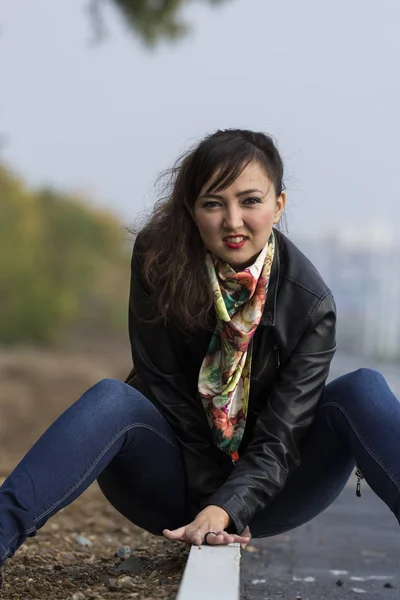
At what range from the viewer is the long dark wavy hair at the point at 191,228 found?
10.1 ft

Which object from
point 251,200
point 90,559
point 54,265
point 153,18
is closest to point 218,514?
point 251,200

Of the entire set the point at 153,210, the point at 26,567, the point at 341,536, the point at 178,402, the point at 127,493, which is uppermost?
the point at 153,210

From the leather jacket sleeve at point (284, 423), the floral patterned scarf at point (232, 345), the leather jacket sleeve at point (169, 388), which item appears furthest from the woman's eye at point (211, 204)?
the leather jacket sleeve at point (284, 423)

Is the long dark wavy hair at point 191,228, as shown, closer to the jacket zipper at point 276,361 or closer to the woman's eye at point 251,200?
the woman's eye at point 251,200

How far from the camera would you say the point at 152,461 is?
3.09 m

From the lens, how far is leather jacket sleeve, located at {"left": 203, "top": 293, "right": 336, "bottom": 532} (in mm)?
2926

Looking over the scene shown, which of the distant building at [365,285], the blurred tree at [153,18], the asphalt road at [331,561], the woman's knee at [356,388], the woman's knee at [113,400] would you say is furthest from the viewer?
A: the distant building at [365,285]

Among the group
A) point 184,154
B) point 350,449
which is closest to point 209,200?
point 184,154

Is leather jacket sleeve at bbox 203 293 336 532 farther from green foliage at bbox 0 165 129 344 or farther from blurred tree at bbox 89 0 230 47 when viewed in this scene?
green foliage at bbox 0 165 129 344

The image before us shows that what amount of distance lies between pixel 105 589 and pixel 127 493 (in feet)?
0.97

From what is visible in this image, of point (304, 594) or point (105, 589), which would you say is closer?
point (105, 589)

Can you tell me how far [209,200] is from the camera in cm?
309

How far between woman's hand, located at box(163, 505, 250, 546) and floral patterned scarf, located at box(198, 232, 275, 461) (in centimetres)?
34

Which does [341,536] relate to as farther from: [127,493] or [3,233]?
[3,233]
